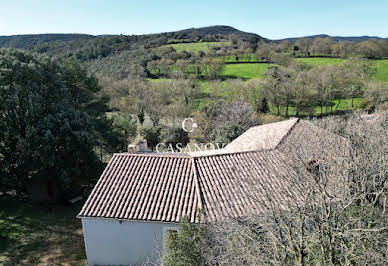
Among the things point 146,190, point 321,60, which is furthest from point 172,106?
point 321,60

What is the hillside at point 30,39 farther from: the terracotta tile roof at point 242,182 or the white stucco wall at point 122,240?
the terracotta tile roof at point 242,182

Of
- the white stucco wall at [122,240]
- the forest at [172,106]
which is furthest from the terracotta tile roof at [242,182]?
the white stucco wall at [122,240]

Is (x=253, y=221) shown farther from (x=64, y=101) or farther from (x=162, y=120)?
(x=162, y=120)

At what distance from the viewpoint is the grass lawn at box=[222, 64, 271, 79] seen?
64.0 meters

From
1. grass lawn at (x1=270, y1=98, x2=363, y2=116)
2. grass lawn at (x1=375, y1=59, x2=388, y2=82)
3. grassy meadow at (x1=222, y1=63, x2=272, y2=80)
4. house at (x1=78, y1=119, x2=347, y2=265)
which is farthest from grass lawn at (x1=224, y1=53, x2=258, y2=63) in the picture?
house at (x1=78, y1=119, x2=347, y2=265)

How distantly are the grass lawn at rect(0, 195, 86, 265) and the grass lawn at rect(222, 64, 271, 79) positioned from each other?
50.2 metres

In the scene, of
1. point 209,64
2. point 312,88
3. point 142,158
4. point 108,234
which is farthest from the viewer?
point 209,64

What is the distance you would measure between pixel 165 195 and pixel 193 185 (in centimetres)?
142

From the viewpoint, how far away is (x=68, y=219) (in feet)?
65.1

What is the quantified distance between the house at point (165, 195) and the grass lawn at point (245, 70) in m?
51.2

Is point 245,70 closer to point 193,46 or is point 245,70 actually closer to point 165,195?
point 193,46

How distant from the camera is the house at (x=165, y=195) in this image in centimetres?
1220

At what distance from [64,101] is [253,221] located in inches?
856

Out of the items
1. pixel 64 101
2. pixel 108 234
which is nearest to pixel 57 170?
pixel 64 101
